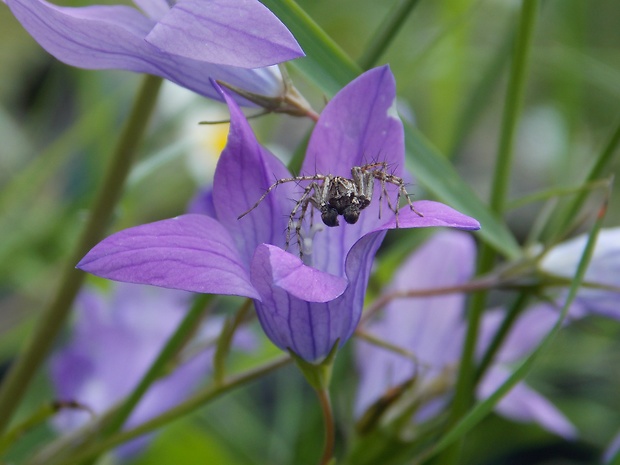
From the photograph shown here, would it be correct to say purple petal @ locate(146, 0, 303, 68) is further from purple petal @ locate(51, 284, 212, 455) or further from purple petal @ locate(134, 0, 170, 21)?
purple petal @ locate(51, 284, 212, 455)

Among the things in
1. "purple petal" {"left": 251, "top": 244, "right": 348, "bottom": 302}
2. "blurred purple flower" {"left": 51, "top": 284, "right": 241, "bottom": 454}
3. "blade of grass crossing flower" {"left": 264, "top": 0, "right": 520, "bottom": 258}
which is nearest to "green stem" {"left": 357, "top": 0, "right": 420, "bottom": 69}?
"blade of grass crossing flower" {"left": 264, "top": 0, "right": 520, "bottom": 258}

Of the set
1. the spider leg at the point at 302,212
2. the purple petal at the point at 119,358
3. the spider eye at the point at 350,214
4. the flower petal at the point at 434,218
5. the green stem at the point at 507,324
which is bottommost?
the purple petal at the point at 119,358

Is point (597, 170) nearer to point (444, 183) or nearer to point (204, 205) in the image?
point (444, 183)

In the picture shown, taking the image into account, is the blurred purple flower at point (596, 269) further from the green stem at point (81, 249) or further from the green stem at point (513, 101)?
the green stem at point (81, 249)

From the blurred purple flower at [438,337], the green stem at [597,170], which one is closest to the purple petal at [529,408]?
the blurred purple flower at [438,337]

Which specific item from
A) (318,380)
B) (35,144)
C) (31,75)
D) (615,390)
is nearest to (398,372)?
(318,380)

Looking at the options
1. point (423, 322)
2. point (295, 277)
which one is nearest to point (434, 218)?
point (295, 277)
